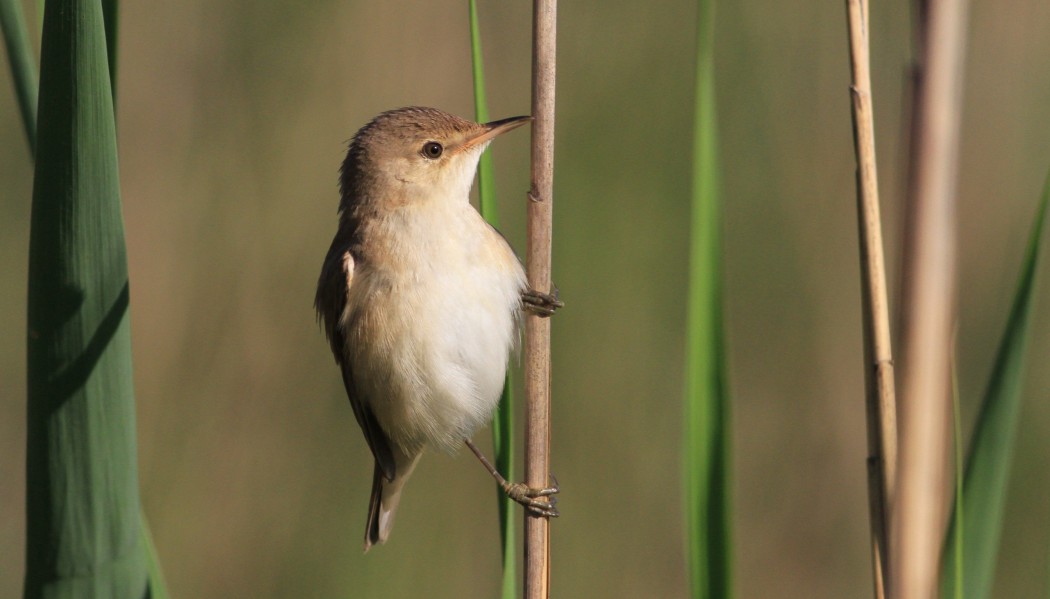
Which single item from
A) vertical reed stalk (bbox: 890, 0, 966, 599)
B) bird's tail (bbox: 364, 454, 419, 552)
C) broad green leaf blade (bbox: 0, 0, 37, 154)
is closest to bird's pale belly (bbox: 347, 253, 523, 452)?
bird's tail (bbox: 364, 454, 419, 552)

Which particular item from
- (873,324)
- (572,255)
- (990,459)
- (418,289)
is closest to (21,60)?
(418,289)

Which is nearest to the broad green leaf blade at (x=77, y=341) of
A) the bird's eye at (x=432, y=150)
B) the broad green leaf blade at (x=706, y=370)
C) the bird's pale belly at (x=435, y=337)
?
the broad green leaf blade at (x=706, y=370)

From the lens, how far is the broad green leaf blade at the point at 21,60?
5.64ft

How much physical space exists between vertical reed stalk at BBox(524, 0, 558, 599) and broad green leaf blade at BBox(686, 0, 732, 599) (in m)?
0.37

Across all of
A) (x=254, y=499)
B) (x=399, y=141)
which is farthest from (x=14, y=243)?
(x=399, y=141)

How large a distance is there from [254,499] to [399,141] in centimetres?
177

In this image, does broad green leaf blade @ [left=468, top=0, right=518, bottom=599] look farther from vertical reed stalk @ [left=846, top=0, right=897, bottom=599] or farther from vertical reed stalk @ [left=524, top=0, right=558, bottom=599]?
vertical reed stalk @ [left=846, top=0, right=897, bottom=599]

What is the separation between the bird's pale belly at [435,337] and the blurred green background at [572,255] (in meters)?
1.11

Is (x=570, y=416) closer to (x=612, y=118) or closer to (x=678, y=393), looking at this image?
(x=678, y=393)

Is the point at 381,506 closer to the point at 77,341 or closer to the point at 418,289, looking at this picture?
the point at 418,289

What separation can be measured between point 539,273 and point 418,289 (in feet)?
2.08

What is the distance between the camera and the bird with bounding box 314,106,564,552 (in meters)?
2.72

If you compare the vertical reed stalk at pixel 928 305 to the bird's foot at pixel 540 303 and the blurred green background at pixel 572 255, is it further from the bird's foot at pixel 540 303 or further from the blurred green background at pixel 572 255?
the blurred green background at pixel 572 255

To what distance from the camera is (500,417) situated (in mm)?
2195
